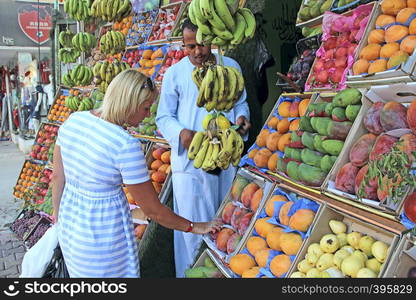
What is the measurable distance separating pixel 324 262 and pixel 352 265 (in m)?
0.15

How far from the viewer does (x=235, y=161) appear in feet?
7.55

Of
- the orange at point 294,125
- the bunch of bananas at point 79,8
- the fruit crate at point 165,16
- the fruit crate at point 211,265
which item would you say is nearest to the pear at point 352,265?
the fruit crate at point 211,265

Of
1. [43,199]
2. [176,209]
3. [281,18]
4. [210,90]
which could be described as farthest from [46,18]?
[210,90]

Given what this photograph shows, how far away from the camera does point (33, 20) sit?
431 inches

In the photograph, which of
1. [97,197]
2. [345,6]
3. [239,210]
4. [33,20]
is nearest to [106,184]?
[97,197]

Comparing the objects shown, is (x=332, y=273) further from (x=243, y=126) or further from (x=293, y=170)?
(x=243, y=126)

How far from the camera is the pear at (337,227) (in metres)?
2.00

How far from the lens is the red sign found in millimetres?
10727

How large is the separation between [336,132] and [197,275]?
121 centimetres

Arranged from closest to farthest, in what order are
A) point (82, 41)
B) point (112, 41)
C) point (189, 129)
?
point (189, 129) → point (112, 41) → point (82, 41)

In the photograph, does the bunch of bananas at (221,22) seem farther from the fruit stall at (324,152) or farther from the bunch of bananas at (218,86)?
the bunch of bananas at (218,86)

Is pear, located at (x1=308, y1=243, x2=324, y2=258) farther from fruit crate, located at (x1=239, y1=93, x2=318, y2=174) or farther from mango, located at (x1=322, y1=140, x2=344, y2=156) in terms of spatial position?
fruit crate, located at (x1=239, y1=93, x2=318, y2=174)

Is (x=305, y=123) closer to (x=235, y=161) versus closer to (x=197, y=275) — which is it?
(x=235, y=161)

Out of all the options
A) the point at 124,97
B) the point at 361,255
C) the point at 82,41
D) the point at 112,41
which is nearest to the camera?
the point at 361,255
